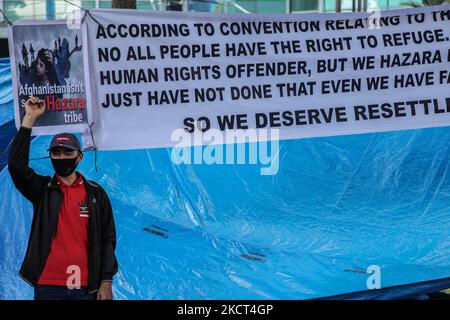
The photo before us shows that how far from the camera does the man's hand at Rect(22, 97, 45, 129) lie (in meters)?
4.51

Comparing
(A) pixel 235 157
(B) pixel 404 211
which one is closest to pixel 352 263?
(B) pixel 404 211

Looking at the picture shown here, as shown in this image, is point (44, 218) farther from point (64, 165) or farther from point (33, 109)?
point (33, 109)

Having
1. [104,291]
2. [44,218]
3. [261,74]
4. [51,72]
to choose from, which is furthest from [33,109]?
[261,74]

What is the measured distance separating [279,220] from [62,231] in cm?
170

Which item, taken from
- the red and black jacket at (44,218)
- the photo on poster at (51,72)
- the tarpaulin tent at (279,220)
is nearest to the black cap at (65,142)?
the red and black jacket at (44,218)

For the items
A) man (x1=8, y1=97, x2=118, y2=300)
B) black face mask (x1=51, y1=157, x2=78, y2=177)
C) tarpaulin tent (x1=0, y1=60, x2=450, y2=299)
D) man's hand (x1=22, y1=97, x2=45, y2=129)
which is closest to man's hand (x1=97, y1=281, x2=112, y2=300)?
man (x1=8, y1=97, x2=118, y2=300)

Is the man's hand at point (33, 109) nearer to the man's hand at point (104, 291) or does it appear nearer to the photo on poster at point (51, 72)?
the photo on poster at point (51, 72)

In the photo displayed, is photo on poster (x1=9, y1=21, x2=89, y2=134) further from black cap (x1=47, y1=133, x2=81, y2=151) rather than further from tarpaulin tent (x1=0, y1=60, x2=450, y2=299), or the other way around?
black cap (x1=47, y1=133, x2=81, y2=151)

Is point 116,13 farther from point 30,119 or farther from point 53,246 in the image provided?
point 53,246

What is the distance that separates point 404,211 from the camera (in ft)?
18.3

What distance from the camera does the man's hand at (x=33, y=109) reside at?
4.51m

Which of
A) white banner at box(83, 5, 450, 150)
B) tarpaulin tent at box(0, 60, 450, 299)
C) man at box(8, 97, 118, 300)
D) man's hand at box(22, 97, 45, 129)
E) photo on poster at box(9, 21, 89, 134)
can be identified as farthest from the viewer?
tarpaulin tent at box(0, 60, 450, 299)

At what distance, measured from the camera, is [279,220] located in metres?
5.44
